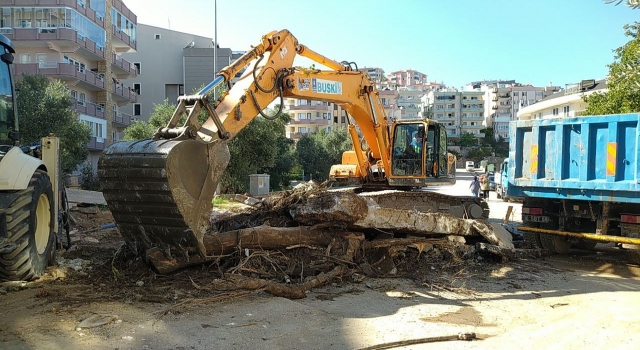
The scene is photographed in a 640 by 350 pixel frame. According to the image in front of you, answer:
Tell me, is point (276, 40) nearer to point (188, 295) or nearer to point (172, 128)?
point (172, 128)

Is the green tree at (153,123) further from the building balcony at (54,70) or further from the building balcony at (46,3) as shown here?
the building balcony at (46,3)

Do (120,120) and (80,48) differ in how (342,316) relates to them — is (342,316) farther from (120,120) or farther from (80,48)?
(120,120)

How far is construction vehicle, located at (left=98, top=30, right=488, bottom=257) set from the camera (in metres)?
5.57

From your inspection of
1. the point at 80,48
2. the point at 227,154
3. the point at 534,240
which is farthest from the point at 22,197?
the point at 80,48

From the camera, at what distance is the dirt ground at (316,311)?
4.77 metres

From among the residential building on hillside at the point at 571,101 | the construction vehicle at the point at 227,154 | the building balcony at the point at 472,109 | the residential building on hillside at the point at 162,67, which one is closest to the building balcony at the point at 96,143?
the residential building on hillside at the point at 162,67

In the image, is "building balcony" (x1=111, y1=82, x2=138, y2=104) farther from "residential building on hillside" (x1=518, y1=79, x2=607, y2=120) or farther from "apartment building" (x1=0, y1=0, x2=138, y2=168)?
"residential building on hillside" (x1=518, y1=79, x2=607, y2=120)

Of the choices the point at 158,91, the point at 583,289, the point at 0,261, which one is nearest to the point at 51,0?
the point at 158,91

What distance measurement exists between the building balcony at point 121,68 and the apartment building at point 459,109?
9858 cm

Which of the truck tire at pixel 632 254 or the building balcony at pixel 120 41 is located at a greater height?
the building balcony at pixel 120 41

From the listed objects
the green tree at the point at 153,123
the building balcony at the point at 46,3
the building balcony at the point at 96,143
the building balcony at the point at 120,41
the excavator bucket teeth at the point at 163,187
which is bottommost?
the excavator bucket teeth at the point at 163,187

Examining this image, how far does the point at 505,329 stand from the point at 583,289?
2474mm

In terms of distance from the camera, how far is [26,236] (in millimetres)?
5766

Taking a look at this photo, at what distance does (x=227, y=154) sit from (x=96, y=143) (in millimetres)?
37553
